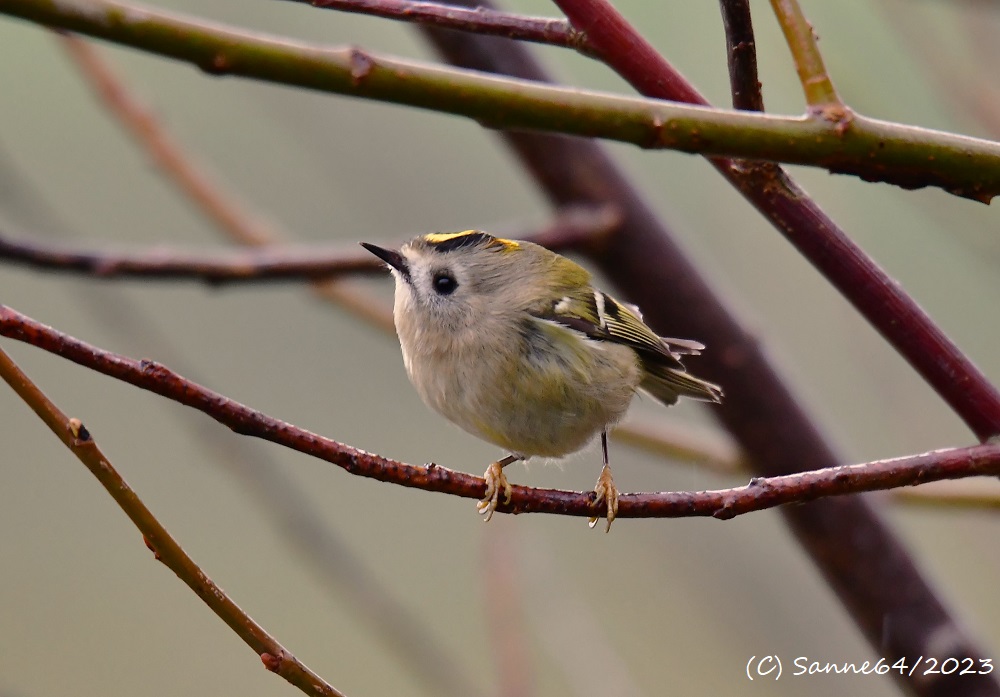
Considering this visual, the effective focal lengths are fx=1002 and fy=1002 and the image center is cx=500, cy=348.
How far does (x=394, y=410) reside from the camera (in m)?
3.43

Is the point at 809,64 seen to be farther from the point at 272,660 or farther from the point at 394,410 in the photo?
the point at 394,410

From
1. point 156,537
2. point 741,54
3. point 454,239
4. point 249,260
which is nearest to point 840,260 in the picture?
point 741,54

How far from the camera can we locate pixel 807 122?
69 centimetres

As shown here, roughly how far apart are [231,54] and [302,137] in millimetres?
1366

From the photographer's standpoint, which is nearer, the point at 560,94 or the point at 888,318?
the point at 560,94

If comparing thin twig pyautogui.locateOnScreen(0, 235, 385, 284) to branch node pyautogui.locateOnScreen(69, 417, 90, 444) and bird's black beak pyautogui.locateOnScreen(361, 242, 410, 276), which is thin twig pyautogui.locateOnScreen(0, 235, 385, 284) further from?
branch node pyautogui.locateOnScreen(69, 417, 90, 444)

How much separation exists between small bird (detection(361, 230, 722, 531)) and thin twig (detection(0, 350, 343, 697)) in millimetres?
536

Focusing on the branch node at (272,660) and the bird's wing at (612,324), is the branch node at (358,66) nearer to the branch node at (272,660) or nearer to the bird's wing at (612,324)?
the branch node at (272,660)

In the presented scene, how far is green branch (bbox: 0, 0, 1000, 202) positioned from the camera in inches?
23.2

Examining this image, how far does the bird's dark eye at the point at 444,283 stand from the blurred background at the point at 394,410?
0.29 meters

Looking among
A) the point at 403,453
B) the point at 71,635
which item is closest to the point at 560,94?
the point at 403,453

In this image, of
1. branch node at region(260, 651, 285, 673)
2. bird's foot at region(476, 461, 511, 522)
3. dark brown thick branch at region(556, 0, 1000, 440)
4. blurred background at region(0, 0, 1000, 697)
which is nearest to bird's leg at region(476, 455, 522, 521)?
bird's foot at region(476, 461, 511, 522)

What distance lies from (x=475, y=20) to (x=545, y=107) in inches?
8.1

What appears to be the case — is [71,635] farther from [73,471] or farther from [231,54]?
[231,54]
